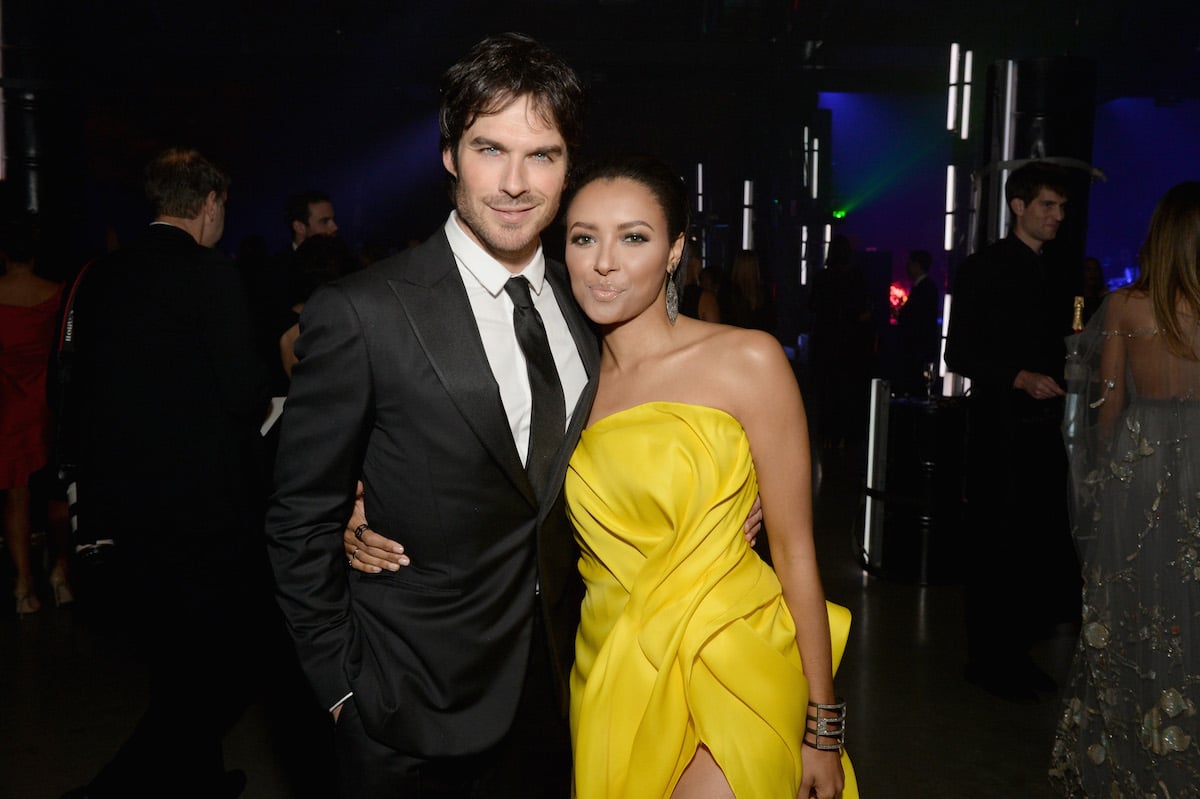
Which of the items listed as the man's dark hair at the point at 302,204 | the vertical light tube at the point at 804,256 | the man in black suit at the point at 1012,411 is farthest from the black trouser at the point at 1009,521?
the vertical light tube at the point at 804,256

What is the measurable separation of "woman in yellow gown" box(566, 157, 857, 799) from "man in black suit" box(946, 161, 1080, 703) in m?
1.98

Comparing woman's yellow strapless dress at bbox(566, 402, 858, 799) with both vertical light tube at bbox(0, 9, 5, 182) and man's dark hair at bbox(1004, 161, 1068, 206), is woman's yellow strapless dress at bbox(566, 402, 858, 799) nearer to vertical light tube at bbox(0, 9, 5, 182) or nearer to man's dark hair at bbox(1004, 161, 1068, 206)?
man's dark hair at bbox(1004, 161, 1068, 206)

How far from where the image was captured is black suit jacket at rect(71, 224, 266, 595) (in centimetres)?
263

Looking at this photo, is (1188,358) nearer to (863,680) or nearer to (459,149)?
(863,680)

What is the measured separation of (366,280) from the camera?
1647 mm

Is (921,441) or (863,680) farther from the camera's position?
(921,441)

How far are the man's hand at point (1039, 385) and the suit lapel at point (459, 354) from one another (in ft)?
8.14

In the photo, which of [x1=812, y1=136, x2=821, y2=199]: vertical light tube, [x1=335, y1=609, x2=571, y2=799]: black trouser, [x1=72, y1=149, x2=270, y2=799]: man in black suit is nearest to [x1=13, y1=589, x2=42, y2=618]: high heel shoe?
[x1=72, y1=149, x2=270, y2=799]: man in black suit

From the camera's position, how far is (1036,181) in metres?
3.63

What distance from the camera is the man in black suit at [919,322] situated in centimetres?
945

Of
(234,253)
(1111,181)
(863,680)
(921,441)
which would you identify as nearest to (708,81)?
(1111,181)

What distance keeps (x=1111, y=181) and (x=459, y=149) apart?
18.1 m

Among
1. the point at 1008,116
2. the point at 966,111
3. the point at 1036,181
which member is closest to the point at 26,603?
the point at 1036,181

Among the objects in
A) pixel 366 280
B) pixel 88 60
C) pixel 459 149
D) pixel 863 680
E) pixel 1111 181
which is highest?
pixel 88 60
